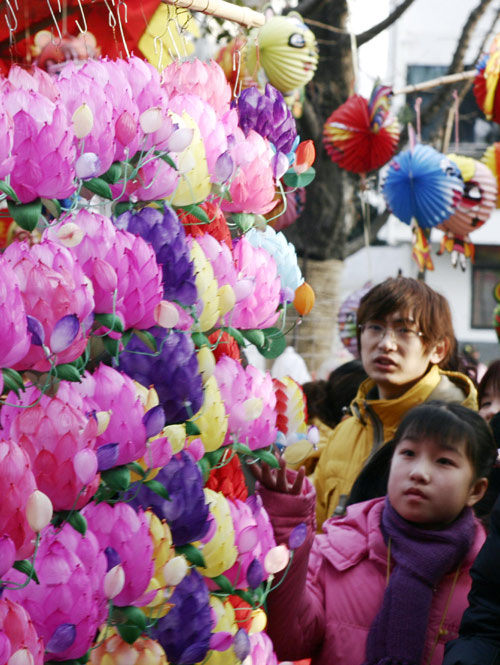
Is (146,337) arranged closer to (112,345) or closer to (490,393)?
(112,345)

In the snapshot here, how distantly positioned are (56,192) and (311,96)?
5.29 m

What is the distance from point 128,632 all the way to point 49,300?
424 millimetres

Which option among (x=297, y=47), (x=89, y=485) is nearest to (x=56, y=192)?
(x=89, y=485)

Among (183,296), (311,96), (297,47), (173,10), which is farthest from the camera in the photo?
(311,96)

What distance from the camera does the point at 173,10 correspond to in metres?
1.68

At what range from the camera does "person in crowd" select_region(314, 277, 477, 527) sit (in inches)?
106


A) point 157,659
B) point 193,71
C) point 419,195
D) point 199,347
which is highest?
point 193,71

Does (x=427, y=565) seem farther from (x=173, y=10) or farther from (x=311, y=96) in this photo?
(x=311, y=96)

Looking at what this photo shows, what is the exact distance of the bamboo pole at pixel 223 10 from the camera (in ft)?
5.23

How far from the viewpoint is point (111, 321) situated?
1.23 metres

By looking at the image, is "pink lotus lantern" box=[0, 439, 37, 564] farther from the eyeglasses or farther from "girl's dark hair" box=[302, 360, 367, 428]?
"girl's dark hair" box=[302, 360, 367, 428]

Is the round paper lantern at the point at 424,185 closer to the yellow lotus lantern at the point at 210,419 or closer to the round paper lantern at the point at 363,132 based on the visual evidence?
the round paper lantern at the point at 363,132

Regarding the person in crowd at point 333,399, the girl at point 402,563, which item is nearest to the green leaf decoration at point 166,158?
the girl at point 402,563

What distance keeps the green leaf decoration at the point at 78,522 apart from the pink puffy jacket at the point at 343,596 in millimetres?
713
